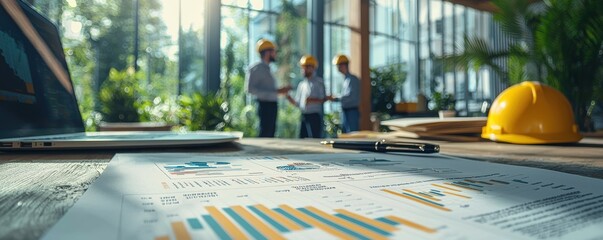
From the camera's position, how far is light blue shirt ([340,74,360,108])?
431 centimetres

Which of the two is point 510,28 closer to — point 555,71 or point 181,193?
point 555,71

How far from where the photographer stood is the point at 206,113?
4250 mm

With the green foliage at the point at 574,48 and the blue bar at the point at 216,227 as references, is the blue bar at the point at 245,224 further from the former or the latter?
the green foliage at the point at 574,48

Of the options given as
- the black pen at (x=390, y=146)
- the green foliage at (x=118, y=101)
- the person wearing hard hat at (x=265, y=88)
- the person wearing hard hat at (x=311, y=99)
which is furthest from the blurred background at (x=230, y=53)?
the black pen at (x=390, y=146)

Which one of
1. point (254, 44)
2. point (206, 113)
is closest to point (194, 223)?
point (206, 113)

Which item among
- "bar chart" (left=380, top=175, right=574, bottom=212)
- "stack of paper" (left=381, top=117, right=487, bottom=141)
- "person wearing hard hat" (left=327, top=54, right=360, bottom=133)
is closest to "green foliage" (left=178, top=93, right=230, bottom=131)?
"person wearing hard hat" (left=327, top=54, right=360, bottom=133)

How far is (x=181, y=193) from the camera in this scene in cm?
27

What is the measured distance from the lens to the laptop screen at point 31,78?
0.59 metres

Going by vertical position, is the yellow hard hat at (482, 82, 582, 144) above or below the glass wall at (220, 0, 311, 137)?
below

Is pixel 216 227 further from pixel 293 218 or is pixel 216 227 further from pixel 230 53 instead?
pixel 230 53

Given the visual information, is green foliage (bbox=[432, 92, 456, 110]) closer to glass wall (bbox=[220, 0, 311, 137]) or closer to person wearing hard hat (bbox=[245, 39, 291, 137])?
glass wall (bbox=[220, 0, 311, 137])

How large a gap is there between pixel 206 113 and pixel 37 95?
3622 mm

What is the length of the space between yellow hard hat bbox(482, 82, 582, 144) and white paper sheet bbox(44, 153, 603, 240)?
56 cm

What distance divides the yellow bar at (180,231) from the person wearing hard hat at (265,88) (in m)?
3.47
